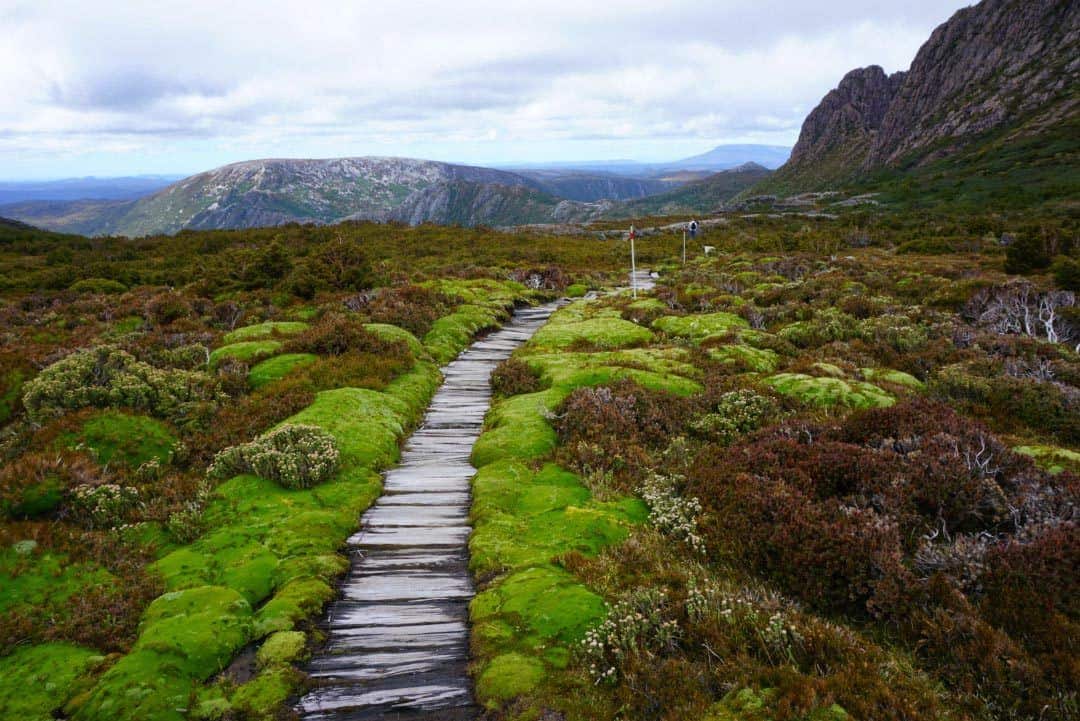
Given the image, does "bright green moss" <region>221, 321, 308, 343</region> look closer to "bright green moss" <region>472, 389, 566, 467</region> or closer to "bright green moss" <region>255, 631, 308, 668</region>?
"bright green moss" <region>472, 389, 566, 467</region>

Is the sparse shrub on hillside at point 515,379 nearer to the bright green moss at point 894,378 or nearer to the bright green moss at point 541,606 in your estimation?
the bright green moss at point 541,606

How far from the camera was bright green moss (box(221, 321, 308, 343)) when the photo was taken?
17.2 m

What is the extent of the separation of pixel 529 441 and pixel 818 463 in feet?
17.1

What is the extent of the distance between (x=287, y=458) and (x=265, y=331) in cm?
1009

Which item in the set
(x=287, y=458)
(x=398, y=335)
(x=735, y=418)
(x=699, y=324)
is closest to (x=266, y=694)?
(x=287, y=458)

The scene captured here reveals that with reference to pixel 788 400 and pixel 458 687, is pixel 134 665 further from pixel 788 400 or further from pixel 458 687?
pixel 788 400

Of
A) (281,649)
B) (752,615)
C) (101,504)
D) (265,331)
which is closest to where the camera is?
(752,615)

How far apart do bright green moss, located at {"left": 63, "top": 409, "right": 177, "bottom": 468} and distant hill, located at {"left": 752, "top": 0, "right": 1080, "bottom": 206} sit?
9763 centimetres

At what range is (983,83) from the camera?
517 feet

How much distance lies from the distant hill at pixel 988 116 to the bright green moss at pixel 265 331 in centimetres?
9296

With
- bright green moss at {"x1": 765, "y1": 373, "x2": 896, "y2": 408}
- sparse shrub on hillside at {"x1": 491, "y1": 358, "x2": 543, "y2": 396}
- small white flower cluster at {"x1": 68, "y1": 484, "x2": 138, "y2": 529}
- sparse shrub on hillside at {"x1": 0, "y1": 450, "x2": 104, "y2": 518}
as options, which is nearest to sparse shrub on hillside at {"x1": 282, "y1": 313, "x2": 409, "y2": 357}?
sparse shrub on hillside at {"x1": 491, "y1": 358, "x2": 543, "y2": 396}

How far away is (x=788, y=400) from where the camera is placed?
11766mm

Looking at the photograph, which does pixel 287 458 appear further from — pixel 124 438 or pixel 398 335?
pixel 398 335

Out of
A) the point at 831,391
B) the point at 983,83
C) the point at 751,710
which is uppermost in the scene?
the point at 983,83
